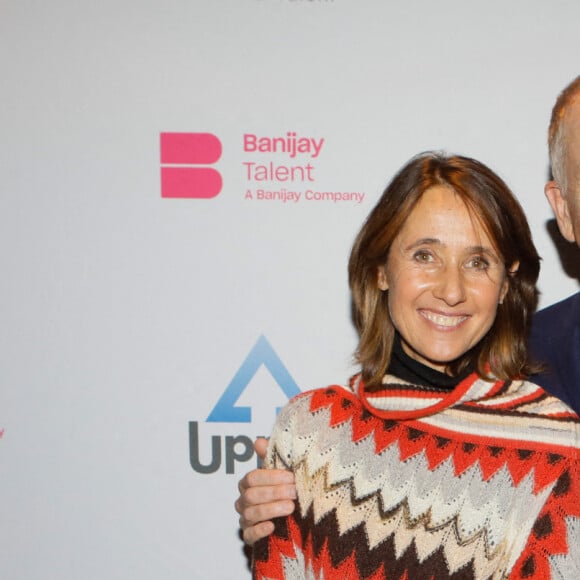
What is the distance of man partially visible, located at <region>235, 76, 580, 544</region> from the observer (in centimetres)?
168

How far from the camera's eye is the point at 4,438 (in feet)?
7.86

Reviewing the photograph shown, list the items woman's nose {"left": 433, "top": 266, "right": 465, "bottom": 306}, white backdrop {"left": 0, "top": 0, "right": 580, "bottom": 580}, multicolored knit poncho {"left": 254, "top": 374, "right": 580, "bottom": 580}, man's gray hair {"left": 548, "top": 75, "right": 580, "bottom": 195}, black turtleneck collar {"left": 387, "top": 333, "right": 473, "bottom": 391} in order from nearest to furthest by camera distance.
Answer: multicolored knit poncho {"left": 254, "top": 374, "right": 580, "bottom": 580}
woman's nose {"left": 433, "top": 266, "right": 465, "bottom": 306}
black turtleneck collar {"left": 387, "top": 333, "right": 473, "bottom": 391}
man's gray hair {"left": 548, "top": 75, "right": 580, "bottom": 195}
white backdrop {"left": 0, "top": 0, "right": 580, "bottom": 580}

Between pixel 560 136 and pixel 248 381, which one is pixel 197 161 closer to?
pixel 248 381

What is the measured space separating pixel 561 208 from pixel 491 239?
339 mm

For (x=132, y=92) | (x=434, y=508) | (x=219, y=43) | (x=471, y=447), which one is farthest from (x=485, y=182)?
(x=132, y=92)

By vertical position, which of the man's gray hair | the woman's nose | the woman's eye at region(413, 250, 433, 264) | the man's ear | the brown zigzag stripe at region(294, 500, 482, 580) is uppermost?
the man's gray hair

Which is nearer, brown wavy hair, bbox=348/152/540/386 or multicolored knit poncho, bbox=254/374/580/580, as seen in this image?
multicolored knit poncho, bbox=254/374/580/580

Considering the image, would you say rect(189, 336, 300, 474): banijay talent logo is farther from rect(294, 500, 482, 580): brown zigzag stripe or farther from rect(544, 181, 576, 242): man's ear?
rect(544, 181, 576, 242): man's ear

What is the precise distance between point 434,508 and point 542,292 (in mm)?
958

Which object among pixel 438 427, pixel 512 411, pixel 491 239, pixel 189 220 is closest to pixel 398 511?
pixel 438 427

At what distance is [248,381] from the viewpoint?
7.59 feet

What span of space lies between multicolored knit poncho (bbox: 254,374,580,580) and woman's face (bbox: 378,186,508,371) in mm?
100

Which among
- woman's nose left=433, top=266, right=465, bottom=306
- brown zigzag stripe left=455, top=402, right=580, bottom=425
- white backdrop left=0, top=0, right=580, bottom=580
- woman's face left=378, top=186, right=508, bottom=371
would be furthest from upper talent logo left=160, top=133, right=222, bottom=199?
brown zigzag stripe left=455, top=402, right=580, bottom=425

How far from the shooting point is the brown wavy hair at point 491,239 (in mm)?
1604
